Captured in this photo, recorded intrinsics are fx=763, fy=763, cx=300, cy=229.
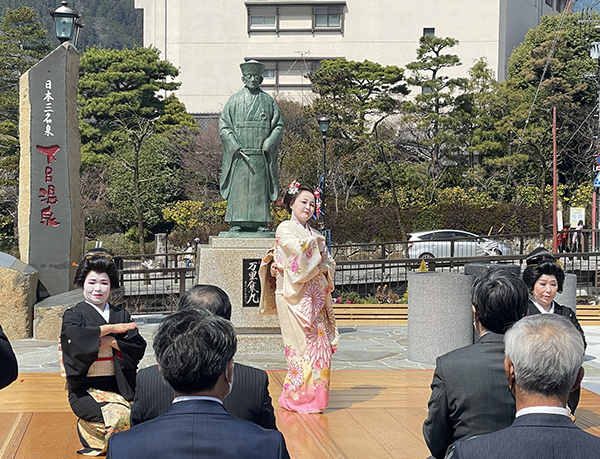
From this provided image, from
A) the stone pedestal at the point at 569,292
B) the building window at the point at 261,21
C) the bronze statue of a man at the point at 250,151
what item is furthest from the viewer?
the building window at the point at 261,21

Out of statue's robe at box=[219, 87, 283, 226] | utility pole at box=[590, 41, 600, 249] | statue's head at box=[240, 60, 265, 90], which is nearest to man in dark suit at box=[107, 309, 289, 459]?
statue's robe at box=[219, 87, 283, 226]

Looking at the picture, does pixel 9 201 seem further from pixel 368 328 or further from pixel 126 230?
pixel 368 328

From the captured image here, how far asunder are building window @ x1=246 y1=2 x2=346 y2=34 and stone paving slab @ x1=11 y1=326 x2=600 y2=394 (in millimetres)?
30024

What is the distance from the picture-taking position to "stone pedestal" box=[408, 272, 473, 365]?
9.12 m

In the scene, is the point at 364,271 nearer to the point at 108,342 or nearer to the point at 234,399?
the point at 108,342

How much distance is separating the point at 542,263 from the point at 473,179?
26549 mm

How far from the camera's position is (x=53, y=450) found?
5.30m

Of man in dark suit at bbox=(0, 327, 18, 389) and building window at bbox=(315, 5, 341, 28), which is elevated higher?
building window at bbox=(315, 5, 341, 28)

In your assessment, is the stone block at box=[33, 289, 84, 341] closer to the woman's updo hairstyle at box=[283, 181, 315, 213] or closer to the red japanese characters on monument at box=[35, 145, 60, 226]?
the red japanese characters on monument at box=[35, 145, 60, 226]

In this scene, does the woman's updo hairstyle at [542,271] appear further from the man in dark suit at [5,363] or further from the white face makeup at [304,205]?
the man in dark suit at [5,363]

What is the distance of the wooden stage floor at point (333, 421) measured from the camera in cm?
538

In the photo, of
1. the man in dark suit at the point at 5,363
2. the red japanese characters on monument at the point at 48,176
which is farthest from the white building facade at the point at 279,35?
the man in dark suit at the point at 5,363

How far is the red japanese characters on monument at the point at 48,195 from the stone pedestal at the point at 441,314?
19.2 feet

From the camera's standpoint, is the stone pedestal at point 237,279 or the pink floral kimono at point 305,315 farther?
the stone pedestal at point 237,279
